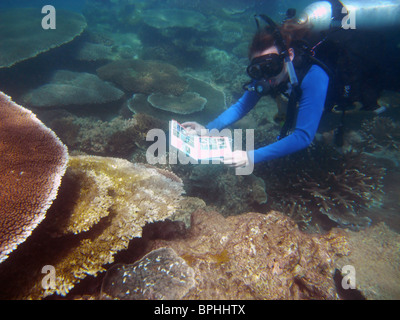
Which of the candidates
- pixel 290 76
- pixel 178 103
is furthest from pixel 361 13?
pixel 178 103

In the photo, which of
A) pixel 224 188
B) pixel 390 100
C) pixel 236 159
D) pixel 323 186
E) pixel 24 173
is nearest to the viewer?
pixel 24 173

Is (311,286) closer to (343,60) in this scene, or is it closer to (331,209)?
(331,209)

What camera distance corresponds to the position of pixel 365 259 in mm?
3412

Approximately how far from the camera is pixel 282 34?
2.68 m

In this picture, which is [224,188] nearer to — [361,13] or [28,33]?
[361,13]

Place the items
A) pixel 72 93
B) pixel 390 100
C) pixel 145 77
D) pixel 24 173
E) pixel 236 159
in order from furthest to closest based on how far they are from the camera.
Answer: pixel 145 77
pixel 390 100
pixel 72 93
pixel 236 159
pixel 24 173

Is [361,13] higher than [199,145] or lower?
higher

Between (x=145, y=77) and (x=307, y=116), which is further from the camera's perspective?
(x=145, y=77)

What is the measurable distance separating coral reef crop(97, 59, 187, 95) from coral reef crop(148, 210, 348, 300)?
19.4 ft

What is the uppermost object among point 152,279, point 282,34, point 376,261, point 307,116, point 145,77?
point 282,34

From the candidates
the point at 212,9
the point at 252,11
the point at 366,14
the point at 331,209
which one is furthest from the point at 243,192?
the point at 252,11

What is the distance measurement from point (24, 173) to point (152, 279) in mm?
1421

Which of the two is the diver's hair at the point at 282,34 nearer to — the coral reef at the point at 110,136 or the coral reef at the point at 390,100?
the coral reef at the point at 110,136
